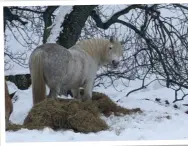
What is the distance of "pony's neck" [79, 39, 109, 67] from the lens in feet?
15.0

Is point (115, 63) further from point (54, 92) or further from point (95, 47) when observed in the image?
point (54, 92)

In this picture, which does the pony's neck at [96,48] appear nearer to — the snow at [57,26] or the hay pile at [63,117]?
the snow at [57,26]

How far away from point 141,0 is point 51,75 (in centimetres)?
109

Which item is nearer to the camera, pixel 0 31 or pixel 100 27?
pixel 0 31

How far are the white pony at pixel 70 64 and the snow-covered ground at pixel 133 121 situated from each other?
0.23 meters

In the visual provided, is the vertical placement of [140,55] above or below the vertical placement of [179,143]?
above

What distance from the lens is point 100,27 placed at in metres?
4.70

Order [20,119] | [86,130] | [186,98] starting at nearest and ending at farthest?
[86,130] < [20,119] < [186,98]

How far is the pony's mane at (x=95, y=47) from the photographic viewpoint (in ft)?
15.0

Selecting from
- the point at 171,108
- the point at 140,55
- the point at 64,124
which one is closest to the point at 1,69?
the point at 64,124

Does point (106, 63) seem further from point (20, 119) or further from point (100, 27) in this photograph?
point (20, 119)

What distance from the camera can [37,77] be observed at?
4.05 m

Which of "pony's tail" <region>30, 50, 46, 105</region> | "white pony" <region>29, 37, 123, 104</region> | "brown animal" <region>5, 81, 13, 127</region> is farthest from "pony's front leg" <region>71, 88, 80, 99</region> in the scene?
"brown animal" <region>5, 81, 13, 127</region>

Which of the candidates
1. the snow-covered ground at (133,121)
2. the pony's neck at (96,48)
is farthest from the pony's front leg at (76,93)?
the pony's neck at (96,48)
